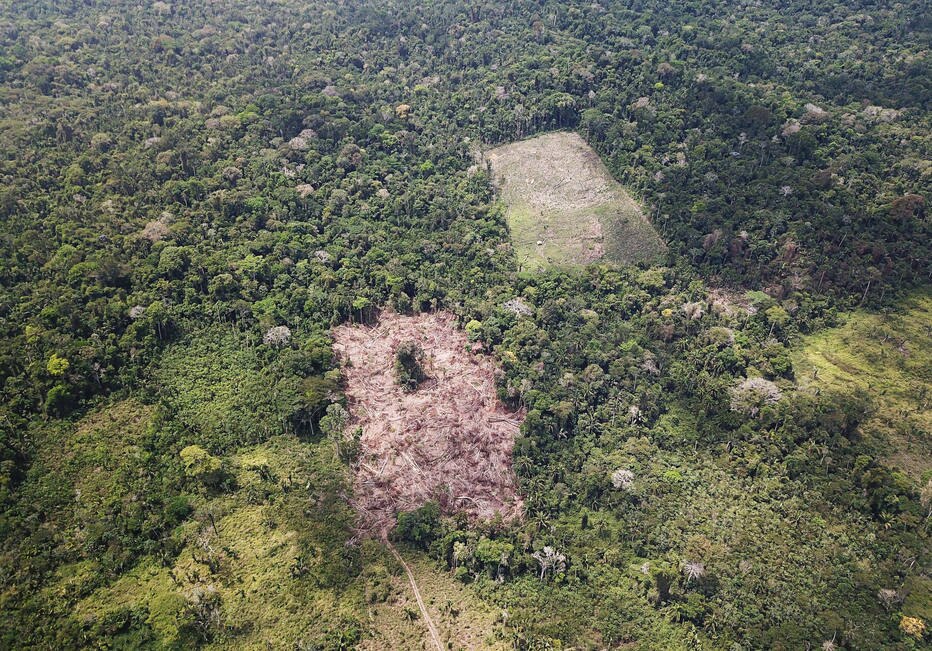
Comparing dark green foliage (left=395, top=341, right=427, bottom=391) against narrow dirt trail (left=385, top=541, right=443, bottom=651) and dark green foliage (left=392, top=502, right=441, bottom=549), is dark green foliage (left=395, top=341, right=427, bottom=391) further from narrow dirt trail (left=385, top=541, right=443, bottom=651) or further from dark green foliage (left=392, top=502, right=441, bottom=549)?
narrow dirt trail (left=385, top=541, right=443, bottom=651)

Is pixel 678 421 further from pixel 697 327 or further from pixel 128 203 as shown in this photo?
pixel 128 203

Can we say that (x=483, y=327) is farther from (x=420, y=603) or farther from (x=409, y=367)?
(x=420, y=603)

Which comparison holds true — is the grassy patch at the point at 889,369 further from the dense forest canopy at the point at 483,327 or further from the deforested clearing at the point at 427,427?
the deforested clearing at the point at 427,427

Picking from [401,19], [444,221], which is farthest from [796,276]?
[401,19]

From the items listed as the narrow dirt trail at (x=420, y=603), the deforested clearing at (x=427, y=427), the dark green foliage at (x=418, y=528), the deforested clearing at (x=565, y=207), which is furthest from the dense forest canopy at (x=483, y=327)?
the deforested clearing at (x=565, y=207)

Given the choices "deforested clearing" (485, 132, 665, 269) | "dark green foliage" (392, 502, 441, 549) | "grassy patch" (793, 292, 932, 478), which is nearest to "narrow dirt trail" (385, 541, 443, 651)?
"dark green foliage" (392, 502, 441, 549)

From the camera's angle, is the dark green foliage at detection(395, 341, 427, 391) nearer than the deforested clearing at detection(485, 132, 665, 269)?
Yes

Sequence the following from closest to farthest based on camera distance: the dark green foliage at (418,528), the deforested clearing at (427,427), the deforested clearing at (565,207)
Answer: the dark green foliage at (418,528)
the deforested clearing at (427,427)
the deforested clearing at (565,207)
